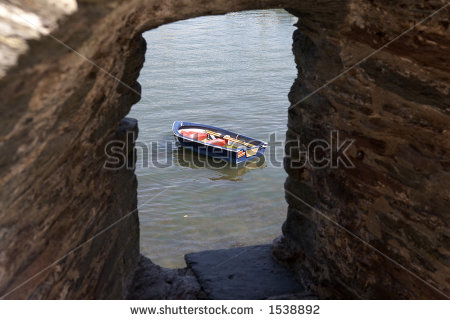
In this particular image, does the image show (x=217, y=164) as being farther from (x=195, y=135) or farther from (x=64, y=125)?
(x=64, y=125)

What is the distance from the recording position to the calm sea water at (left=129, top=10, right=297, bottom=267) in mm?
11499

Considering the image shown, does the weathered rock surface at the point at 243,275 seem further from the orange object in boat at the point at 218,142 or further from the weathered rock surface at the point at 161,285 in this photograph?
the orange object in boat at the point at 218,142

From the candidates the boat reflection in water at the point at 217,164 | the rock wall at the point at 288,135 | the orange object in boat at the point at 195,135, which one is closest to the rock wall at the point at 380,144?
the rock wall at the point at 288,135

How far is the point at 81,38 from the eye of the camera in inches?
75.2

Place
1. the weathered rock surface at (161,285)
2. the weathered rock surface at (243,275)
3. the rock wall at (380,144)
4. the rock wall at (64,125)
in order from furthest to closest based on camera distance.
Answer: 1. the weathered rock surface at (243,275)
2. the weathered rock surface at (161,285)
3. the rock wall at (380,144)
4. the rock wall at (64,125)

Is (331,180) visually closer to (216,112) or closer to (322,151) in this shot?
(322,151)

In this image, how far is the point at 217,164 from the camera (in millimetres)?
15195

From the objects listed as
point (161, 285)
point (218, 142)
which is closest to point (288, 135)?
point (161, 285)

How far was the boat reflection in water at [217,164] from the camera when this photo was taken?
1470cm

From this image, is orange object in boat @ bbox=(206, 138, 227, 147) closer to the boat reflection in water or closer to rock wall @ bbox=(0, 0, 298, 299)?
the boat reflection in water

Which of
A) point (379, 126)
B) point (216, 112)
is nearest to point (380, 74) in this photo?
point (379, 126)

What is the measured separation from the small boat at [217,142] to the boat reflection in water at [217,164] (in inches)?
7.3

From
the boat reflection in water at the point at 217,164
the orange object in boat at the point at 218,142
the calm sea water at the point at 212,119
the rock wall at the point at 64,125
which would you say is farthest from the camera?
the orange object in boat at the point at 218,142

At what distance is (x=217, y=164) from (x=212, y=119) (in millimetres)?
1980
